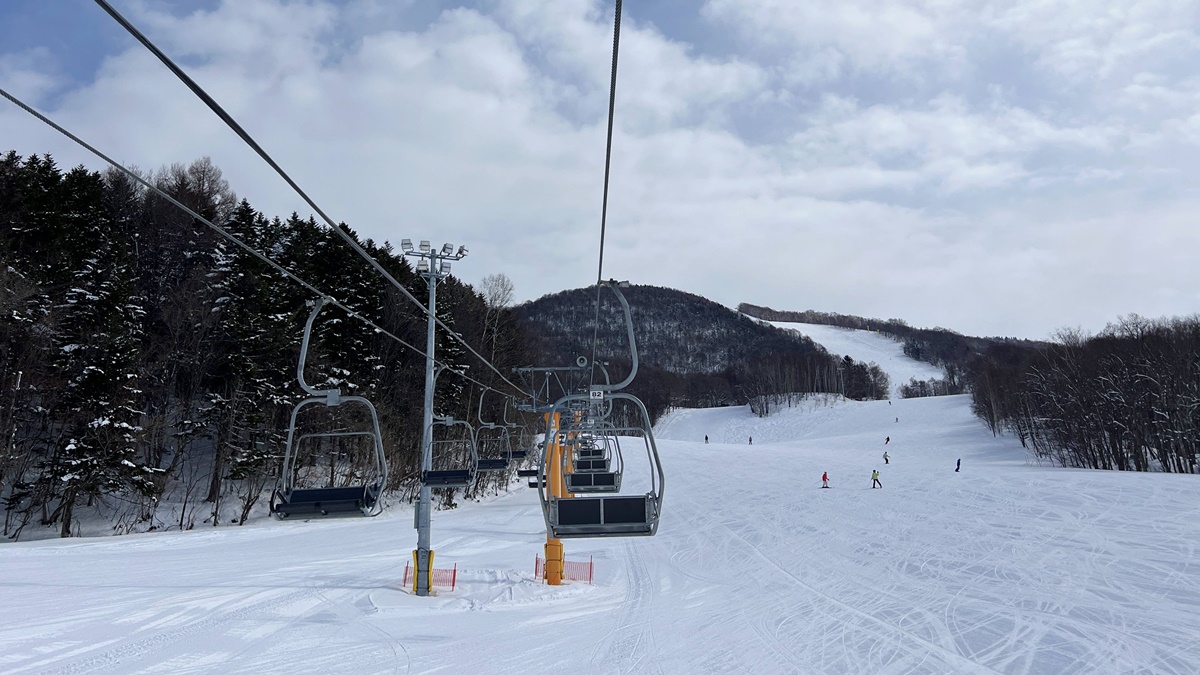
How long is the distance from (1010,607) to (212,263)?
40869mm

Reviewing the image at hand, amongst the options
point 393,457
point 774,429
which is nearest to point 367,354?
point 393,457

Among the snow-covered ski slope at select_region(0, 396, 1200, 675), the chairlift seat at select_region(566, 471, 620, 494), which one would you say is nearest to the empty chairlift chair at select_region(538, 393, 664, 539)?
the snow-covered ski slope at select_region(0, 396, 1200, 675)

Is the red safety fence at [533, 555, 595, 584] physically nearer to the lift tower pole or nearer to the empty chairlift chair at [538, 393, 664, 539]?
the lift tower pole

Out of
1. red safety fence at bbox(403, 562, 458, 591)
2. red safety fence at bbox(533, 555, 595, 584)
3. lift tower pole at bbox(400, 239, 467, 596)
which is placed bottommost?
red safety fence at bbox(533, 555, 595, 584)

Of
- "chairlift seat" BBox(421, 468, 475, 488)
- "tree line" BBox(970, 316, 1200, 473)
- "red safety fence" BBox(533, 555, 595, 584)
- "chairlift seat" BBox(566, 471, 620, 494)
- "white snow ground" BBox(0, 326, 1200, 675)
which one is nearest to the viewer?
"white snow ground" BBox(0, 326, 1200, 675)

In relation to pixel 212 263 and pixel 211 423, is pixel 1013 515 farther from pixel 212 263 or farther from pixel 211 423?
pixel 212 263

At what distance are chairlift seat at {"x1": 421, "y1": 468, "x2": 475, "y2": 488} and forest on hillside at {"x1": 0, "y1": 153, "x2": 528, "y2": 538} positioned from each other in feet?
42.4

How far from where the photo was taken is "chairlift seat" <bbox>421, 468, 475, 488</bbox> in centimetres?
1349

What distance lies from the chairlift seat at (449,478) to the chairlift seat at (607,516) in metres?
4.34

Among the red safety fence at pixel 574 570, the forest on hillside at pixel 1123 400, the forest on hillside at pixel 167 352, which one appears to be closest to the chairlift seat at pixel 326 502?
the red safety fence at pixel 574 570

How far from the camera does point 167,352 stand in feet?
102

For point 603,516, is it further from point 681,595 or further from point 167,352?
point 167,352

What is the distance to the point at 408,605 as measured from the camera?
1473 centimetres

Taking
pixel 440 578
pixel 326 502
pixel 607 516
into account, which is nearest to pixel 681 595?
pixel 440 578
